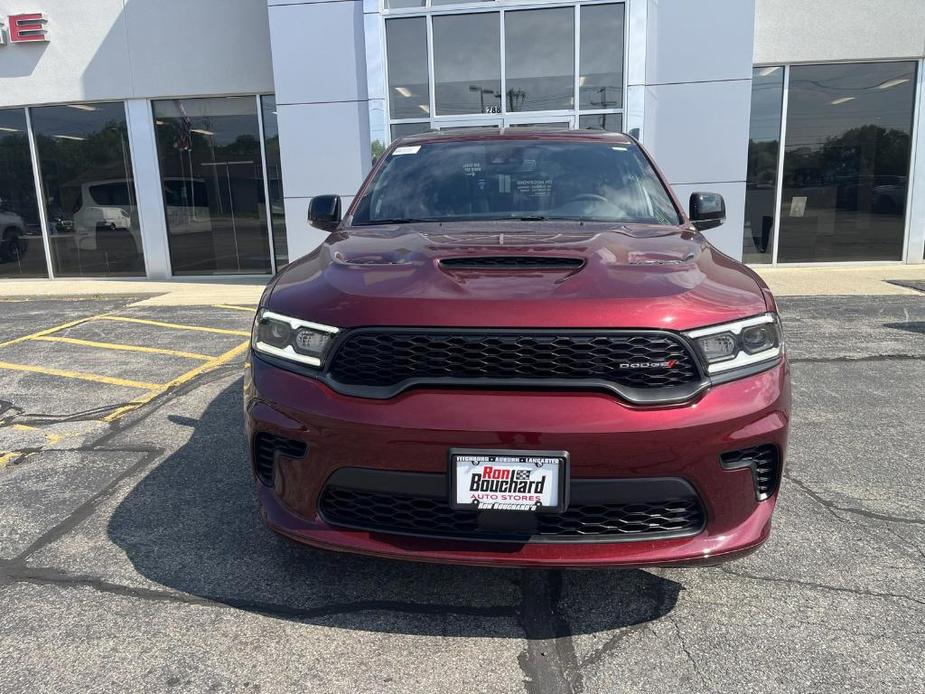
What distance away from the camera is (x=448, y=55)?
1055 centimetres

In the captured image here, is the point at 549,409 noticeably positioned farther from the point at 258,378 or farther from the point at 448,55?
the point at 448,55

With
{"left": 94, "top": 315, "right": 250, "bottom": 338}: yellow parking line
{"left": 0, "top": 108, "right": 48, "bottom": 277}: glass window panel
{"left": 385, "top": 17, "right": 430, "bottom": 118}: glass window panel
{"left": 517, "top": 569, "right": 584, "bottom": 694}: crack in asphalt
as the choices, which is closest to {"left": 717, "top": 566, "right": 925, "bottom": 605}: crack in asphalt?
{"left": 517, "top": 569, "right": 584, "bottom": 694}: crack in asphalt

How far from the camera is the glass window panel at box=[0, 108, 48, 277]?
1316 cm

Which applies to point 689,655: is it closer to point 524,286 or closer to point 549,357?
point 549,357

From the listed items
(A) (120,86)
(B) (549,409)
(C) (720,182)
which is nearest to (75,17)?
(A) (120,86)

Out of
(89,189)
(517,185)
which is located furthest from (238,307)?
(517,185)

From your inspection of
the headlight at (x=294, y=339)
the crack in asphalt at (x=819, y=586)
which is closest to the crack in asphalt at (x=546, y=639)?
the crack in asphalt at (x=819, y=586)

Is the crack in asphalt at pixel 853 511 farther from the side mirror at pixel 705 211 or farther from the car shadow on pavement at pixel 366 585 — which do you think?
the side mirror at pixel 705 211

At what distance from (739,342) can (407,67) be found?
9.52 m

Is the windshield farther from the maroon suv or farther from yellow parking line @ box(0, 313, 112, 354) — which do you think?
yellow parking line @ box(0, 313, 112, 354)

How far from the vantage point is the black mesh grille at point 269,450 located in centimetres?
232

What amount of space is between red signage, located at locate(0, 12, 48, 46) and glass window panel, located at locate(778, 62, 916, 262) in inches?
519

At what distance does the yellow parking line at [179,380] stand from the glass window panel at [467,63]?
5624mm

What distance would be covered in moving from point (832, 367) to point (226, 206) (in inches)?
421
